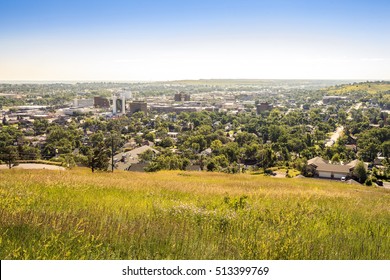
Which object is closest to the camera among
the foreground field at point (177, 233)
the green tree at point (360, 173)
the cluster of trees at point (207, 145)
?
the foreground field at point (177, 233)

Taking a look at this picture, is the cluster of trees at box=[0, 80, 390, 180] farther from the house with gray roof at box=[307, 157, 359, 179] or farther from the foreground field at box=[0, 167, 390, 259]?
the foreground field at box=[0, 167, 390, 259]

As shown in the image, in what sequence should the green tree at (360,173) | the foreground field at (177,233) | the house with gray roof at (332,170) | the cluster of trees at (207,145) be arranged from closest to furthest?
the foreground field at (177,233) < the green tree at (360,173) < the house with gray roof at (332,170) < the cluster of trees at (207,145)

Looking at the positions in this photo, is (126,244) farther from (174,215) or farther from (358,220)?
(358,220)

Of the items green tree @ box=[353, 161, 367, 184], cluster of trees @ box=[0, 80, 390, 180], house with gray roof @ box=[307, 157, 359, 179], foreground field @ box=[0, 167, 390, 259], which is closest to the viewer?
foreground field @ box=[0, 167, 390, 259]

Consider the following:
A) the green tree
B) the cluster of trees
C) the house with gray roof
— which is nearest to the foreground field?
the cluster of trees

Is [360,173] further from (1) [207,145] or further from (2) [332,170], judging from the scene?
(1) [207,145]

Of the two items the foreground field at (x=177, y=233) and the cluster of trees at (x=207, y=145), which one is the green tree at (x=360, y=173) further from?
the foreground field at (x=177, y=233)

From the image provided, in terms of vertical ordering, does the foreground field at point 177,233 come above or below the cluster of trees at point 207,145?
above

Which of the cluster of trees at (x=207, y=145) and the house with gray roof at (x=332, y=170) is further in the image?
the cluster of trees at (x=207, y=145)

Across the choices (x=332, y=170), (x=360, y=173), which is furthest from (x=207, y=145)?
(x=360, y=173)

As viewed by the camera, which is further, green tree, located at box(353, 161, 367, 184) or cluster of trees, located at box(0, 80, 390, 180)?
cluster of trees, located at box(0, 80, 390, 180)

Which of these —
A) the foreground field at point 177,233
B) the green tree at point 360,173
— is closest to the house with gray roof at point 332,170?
the green tree at point 360,173

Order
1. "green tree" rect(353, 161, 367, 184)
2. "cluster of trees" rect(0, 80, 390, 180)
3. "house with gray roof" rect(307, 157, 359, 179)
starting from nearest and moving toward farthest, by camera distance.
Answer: "green tree" rect(353, 161, 367, 184) → "house with gray roof" rect(307, 157, 359, 179) → "cluster of trees" rect(0, 80, 390, 180)
